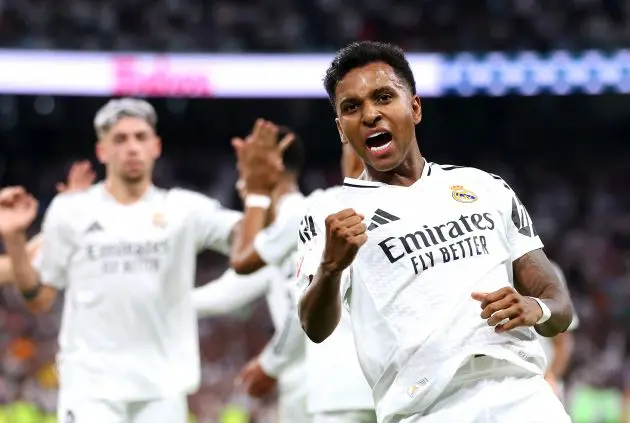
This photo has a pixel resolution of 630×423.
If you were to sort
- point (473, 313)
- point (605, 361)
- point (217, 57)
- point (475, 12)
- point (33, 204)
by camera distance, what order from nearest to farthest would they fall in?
point (473, 313), point (33, 204), point (605, 361), point (217, 57), point (475, 12)

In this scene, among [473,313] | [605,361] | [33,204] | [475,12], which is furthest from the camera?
[475,12]

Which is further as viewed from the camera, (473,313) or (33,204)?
(33,204)

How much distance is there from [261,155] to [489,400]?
2.53 metres

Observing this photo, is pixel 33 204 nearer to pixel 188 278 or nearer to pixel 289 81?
pixel 188 278

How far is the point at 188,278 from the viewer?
22.7ft

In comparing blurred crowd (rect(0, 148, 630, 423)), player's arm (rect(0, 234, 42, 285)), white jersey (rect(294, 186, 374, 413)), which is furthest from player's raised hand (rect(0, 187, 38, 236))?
blurred crowd (rect(0, 148, 630, 423))

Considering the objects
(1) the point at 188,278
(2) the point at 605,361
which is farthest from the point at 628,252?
(1) the point at 188,278

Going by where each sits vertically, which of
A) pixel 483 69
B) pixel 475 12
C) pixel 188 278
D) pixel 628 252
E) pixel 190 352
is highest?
pixel 475 12

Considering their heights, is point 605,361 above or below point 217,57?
below

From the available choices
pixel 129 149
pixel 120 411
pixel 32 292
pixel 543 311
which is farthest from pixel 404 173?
pixel 32 292

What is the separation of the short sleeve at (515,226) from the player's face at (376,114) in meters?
0.38

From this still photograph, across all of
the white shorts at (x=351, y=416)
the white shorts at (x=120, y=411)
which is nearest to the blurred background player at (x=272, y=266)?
the white shorts at (x=120, y=411)

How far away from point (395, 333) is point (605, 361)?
1477 centimetres

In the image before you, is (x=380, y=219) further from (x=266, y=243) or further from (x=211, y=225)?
(x=211, y=225)
